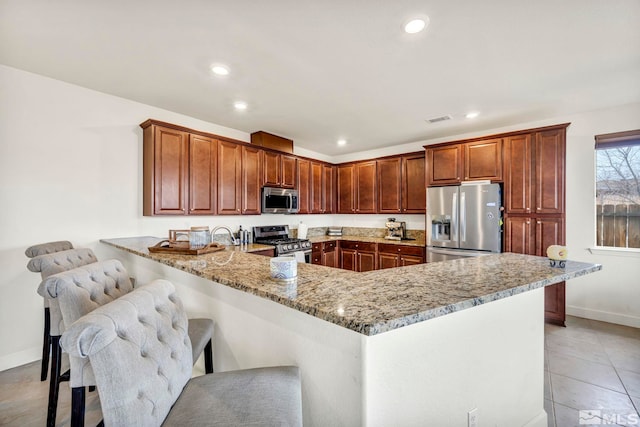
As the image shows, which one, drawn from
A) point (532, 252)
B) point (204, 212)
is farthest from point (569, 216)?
point (204, 212)

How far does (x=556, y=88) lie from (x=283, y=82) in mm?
2681

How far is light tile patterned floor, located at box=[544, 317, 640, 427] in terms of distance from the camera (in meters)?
1.88

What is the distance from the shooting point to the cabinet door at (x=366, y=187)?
5.09 m

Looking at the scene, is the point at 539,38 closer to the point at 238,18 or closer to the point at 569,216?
the point at 238,18

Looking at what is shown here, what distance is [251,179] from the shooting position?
3.97 m

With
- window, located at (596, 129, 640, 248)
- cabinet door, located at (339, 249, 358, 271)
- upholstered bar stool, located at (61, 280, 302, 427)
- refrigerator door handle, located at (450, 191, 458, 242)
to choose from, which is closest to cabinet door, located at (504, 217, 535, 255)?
refrigerator door handle, located at (450, 191, 458, 242)

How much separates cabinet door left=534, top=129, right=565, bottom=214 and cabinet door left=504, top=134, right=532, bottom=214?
9 cm

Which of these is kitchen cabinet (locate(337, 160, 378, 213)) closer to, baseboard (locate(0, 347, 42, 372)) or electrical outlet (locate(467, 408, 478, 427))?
electrical outlet (locate(467, 408, 478, 427))

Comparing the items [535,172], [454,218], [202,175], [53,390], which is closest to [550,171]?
[535,172]

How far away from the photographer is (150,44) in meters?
2.04

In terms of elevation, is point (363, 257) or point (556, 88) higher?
point (556, 88)

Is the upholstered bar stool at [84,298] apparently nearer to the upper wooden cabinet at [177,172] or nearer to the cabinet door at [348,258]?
the upper wooden cabinet at [177,172]

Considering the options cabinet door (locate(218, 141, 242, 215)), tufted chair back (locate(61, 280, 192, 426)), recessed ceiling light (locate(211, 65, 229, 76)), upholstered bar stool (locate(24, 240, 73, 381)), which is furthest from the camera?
cabinet door (locate(218, 141, 242, 215))

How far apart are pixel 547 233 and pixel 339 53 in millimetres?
3283
